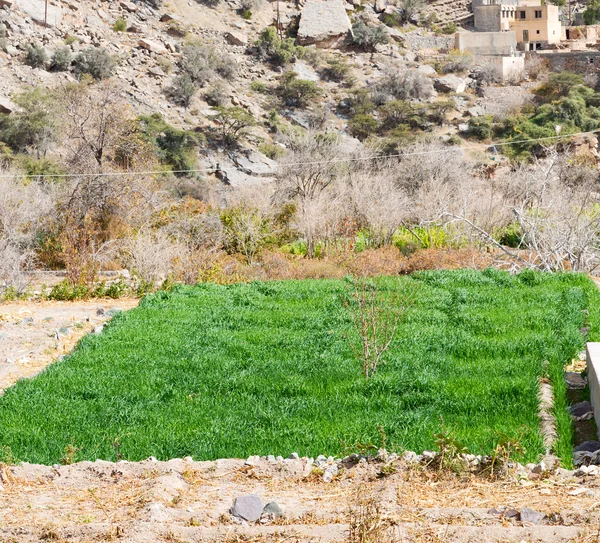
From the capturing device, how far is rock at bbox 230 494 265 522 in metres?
4.25

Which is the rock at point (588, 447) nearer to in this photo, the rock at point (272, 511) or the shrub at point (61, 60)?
the rock at point (272, 511)

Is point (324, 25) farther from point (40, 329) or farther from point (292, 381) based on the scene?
point (292, 381)

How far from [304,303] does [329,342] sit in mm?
2081

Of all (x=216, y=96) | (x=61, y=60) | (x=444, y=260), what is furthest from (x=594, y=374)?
(x=61, y=60)

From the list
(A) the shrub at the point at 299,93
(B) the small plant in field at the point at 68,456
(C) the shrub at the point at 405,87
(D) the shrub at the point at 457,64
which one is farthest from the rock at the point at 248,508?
(D) the shrub at the point at 457,64

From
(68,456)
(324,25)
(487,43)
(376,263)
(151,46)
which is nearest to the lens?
(68,456)

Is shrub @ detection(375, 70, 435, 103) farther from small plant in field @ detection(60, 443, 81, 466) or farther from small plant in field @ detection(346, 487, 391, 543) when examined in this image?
small plant in field @ detection(346, 487, 391, 543)

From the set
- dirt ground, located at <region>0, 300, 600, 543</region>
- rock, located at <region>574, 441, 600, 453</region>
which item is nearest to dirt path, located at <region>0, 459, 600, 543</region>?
dirt ground, located at <region>0, 300, 600, 543</region>

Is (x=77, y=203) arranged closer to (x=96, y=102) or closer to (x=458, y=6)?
(x=96, y=102)

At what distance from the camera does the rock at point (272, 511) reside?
14.0 ft

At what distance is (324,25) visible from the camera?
2800 inches

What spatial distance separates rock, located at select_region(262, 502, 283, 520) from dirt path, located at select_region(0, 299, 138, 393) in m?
3.87

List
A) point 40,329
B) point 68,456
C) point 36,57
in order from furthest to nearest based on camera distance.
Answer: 1. point 36,57
2. point 40,329
3. point 68,456

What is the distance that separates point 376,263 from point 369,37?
54911 millimetres
